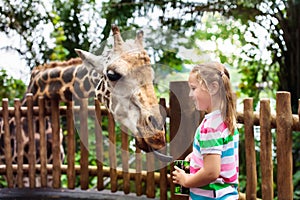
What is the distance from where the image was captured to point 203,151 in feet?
5.97

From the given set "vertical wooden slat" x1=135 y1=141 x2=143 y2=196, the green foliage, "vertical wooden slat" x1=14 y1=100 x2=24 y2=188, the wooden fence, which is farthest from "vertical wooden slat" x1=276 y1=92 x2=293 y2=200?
the green foliage

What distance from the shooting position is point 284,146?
255cm

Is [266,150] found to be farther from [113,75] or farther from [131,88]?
[113,75]

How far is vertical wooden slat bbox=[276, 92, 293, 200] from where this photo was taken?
2541 mm

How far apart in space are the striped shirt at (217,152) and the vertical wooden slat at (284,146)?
28.3 inches

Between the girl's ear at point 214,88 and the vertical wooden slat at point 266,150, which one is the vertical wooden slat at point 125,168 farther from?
the girl's ear at point 214,88

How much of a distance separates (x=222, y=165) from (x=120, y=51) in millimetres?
1159

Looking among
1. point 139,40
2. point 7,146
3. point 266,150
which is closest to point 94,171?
point 7,146

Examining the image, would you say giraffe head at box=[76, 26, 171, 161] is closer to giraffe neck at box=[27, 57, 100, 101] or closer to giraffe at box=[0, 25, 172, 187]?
giraffe at box=[0, 25, 172, 187]

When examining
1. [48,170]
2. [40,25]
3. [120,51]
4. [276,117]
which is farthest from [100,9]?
[276,117]

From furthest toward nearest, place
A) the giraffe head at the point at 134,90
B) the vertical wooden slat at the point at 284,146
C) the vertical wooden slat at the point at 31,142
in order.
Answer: the vertical wooden slat at the point at 31,142 → the giraffe head at the point at 134,90 → the vertical wooden slat at the point at 284,146

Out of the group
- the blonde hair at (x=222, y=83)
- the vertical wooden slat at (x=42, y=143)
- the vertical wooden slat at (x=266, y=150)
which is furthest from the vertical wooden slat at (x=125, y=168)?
the blonde hair at (x=222, y=83)

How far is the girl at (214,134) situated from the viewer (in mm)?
1844

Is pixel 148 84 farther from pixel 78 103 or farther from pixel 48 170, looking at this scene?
pixel 48 170
